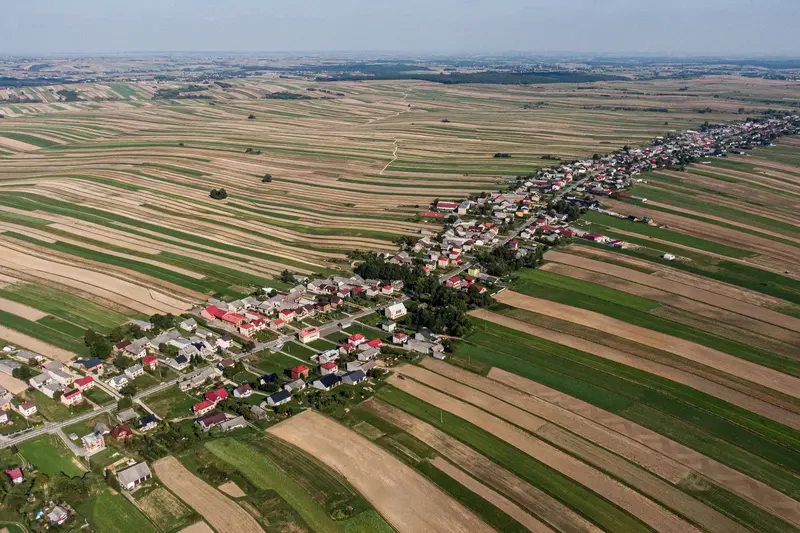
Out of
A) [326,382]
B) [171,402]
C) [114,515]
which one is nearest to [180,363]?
[171,402]

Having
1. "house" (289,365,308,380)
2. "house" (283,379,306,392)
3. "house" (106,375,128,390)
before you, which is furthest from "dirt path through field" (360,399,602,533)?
"house" (106,375,128,390)

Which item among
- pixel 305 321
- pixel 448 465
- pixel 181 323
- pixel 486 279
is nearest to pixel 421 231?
pixel 486 279

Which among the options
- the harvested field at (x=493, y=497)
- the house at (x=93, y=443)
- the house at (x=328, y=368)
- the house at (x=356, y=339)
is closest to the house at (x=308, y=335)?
the house at (x=356, y=339)

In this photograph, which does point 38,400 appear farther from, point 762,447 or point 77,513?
point 762,447

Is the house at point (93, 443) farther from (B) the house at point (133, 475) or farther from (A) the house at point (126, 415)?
(B) the house at point (133, 475)

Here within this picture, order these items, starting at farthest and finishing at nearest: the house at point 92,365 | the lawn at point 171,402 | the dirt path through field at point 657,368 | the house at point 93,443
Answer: the house at point 92,365, the dirt path through field at point 657,368, the lawn at point 171,402, the house at point 93,443

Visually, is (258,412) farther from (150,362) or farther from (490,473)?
(490,473)
